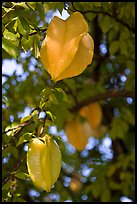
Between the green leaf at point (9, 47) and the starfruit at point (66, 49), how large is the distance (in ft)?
0.67

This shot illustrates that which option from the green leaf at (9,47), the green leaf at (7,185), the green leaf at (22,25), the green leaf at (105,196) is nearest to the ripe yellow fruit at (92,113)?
the green leaf at (105,196)

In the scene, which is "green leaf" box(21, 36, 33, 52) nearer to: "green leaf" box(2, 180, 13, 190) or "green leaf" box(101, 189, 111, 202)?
"green leaf" box(2, 180, 13, 190)

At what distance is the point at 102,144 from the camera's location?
546cm

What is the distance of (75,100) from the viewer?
4.02 m

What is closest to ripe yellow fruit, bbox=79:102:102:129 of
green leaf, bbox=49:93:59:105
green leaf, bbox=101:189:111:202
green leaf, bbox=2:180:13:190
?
green leaf, bbox=101:189:111:202

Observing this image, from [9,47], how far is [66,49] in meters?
0.27

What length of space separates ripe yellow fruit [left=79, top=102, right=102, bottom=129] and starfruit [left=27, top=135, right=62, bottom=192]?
2.49m

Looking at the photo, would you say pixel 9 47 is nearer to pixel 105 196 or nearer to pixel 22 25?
pixel 22 25

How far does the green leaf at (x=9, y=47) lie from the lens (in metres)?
1.73

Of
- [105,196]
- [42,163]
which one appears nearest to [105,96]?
[105,196]

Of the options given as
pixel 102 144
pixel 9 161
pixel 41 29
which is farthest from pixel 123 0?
pixel 102 144

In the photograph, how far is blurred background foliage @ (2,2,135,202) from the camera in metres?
2.11

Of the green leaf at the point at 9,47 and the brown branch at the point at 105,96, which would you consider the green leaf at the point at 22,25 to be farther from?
the brown branch at the point at 105,96

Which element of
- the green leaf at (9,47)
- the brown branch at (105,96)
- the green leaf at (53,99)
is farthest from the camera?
the brown branch at (105,96)
